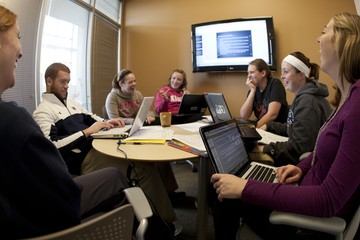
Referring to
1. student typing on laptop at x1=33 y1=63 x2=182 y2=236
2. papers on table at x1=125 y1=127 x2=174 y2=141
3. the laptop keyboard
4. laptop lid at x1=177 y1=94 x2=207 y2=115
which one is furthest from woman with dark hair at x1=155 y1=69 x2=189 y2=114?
the laptop keyboard

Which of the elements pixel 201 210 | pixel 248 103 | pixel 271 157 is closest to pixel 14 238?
pixel 201 210

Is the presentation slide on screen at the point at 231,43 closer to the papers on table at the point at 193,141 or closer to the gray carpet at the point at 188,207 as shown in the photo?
the gray carpet at the point at 188,207

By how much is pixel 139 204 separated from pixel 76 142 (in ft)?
2.91

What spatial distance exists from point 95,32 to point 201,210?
3.21m

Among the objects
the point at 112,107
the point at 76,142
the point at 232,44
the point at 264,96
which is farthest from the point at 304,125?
the point at 232,44

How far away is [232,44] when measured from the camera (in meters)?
3.45

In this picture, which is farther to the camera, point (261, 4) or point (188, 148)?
point (261, 4)

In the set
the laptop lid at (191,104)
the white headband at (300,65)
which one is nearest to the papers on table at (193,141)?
the laptop lid at (191,104)

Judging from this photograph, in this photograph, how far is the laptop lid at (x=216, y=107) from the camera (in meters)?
2.01

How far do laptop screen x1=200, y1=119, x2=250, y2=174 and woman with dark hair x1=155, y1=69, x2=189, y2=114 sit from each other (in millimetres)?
1931

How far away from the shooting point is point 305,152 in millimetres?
1265

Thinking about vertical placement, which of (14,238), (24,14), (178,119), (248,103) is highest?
(24,14)

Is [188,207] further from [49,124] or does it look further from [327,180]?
[327,180]

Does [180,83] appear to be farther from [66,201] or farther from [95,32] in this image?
[66,201]
